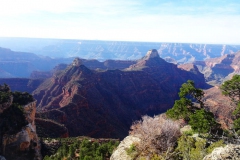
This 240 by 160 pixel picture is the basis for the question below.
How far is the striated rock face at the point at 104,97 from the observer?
75.9 m

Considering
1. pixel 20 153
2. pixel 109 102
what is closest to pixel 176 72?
pixel 109 102

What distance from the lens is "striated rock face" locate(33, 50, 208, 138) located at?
75938 mm

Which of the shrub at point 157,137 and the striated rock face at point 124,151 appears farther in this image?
the striated rock face at point 124,151

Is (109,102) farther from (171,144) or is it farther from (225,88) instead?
(171,144)

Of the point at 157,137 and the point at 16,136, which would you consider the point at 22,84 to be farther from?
the point at 157,137

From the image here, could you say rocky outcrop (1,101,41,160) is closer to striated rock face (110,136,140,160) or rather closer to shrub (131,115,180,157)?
striated rock face (110,136,140,160)

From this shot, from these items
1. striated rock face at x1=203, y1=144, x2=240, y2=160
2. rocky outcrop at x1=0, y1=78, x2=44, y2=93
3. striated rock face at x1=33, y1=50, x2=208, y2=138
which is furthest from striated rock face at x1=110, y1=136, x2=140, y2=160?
rocky outcrop at x1=0, y1=78, x2=44, y2=93

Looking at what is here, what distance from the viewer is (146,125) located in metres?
17.7

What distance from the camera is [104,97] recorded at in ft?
342

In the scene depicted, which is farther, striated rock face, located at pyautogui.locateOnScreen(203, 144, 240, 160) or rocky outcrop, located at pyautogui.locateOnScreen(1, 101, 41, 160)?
rocky outcrop, located at pyautogui.locateOnScreen(1, 101, 41, 160)

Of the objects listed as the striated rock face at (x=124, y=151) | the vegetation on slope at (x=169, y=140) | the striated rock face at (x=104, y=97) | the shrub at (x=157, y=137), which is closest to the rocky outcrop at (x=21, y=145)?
the striated rock face at (x=124, y=151)

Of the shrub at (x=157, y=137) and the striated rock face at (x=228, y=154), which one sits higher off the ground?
the striated rock face at (x=228, y=154)

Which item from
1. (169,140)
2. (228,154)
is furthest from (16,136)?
(228,154)

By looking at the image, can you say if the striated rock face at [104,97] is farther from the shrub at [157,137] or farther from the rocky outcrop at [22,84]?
the shrub at [157,137]
